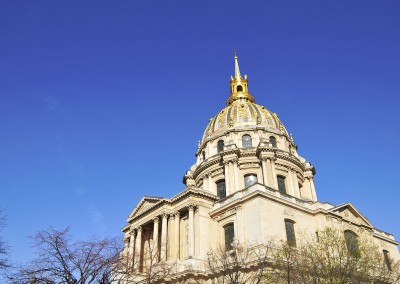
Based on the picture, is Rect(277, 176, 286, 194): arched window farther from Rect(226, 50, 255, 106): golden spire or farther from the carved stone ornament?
Rect(226, 50, 255, 106): golden spire

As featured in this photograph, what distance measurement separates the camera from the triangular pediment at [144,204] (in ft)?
134

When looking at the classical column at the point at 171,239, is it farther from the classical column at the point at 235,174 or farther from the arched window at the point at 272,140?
the arched window at the point at 272,140

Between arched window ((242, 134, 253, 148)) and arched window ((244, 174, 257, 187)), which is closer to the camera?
arched window ((244, 174, 257, 187))

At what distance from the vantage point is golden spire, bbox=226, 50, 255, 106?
62531mm

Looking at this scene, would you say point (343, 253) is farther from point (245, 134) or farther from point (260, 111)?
point (260, 111)

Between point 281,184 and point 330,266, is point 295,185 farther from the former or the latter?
point 330,266

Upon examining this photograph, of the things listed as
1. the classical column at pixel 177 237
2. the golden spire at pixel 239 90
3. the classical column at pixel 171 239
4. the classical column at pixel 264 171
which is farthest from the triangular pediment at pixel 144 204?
the golden spire at pixel 239 90

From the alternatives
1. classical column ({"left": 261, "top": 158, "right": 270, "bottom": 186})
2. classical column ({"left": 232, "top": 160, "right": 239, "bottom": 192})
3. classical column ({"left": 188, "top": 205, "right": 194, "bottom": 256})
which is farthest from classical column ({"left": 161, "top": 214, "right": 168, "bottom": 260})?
classical column ({"left": 261, "top": 158, "right": 270, "bottom": 186})

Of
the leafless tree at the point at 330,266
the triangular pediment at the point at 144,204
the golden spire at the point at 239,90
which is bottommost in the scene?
the leafless tree at the point at 330,266

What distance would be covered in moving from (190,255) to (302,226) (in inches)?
427

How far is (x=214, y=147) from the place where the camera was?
53.1m

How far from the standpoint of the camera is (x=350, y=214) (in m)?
40.1

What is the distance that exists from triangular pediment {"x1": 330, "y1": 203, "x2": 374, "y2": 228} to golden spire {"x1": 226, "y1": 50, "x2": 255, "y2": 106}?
27143 mm

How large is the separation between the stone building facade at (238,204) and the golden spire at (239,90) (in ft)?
15.2
